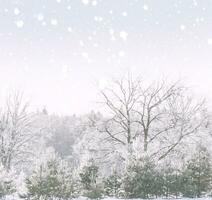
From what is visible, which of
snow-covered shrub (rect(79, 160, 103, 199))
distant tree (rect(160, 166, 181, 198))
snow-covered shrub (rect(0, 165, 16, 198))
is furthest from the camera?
snow-covered shrub (rect(0, 165, 16, 198))

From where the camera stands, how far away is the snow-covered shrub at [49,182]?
2161cm

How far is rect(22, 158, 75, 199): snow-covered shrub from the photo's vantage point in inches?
851

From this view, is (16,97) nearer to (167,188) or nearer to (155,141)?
(155,141)

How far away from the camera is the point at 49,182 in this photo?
21.7 m

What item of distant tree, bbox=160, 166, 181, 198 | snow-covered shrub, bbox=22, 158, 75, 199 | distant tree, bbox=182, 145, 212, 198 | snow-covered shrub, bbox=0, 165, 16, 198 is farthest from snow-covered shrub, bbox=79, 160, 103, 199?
distant tree, bbox=182, 145, 212, 198

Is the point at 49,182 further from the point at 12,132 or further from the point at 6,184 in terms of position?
the point at 12,132

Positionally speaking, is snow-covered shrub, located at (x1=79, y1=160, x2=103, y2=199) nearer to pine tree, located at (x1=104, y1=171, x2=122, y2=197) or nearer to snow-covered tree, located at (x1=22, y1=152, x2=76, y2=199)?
snow-covered tree, located at (x1=22, y1=152, x2=76, y2=199)

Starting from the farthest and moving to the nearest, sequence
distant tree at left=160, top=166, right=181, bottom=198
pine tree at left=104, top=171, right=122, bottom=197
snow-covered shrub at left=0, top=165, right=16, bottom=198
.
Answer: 1. pine tree at left=104, top=171, right=122, bottom=197
2. snow-covered shrub at left=0, top=165, right=16, bottom=198
3. distant tree at left=160, top=166, right=181, bottom=198

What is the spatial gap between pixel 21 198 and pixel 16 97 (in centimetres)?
2103

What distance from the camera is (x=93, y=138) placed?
34094 mm

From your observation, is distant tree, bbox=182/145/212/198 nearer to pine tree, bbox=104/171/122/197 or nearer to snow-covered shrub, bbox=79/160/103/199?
pine tree, bbox=104/171/122/197

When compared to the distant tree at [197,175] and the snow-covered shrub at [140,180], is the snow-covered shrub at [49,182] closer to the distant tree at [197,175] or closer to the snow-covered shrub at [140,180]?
the snow-covered shrub at [140,180]

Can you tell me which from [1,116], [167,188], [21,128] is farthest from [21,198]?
[1,116]

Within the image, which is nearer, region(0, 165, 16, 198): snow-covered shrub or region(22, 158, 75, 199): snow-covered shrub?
region(22, 158, 75, 199): snow-covered shrub
